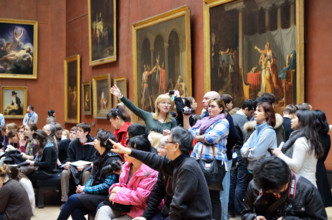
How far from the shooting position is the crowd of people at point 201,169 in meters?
3.48

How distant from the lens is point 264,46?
1055 cm

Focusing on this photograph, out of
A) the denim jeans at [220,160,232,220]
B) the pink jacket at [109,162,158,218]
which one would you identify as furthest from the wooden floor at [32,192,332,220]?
the pink jacket at [109,162,158,218]

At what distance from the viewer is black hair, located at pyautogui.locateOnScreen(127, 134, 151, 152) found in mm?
5395

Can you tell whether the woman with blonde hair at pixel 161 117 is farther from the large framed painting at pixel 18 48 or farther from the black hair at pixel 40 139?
the large framed painting at pixel 18 48

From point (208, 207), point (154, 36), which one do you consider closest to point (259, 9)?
point (154, 36)

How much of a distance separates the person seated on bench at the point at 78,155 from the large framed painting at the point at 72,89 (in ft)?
38.4

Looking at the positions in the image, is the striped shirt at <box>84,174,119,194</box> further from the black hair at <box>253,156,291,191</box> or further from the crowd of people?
the black hair at <box>253,156,291,191</box>

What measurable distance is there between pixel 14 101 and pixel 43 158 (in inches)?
561

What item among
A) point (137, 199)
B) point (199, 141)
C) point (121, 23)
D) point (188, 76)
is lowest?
point (137, 199)

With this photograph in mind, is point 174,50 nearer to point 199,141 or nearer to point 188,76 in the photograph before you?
point 188,76

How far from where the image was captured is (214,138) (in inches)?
237

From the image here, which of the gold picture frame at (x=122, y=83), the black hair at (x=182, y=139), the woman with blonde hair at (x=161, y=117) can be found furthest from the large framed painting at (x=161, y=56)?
the black hair at (x=182, y=139)

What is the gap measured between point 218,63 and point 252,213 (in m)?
8.82

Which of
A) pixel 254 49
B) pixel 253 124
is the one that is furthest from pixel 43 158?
pixel 254 49
